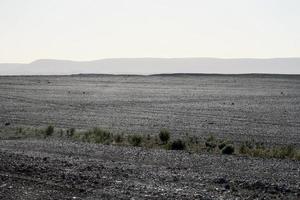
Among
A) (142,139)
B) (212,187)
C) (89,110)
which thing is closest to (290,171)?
(212,187)

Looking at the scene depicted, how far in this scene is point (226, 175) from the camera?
13.0 metres

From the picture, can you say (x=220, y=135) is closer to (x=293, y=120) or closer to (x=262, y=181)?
(x=293, y=120)

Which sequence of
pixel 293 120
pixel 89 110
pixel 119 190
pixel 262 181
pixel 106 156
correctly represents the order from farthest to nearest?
pixel 89 110 < pixel 293 120 < pixel 106 156 < pixel 262 181 < pixel 119 190

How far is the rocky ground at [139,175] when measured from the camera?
11.3 metres

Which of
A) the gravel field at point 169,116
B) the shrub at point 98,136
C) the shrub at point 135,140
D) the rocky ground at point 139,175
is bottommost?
the gravel field at point 169,116

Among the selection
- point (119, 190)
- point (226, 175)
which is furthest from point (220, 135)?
point (119, 190)

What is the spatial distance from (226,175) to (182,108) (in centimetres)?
2753

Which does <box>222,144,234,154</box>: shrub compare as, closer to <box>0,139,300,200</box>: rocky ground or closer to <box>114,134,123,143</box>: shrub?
<box>0,139,300,200</box>: rocky ground

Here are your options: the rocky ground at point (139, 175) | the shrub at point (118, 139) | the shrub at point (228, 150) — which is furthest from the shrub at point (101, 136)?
the shrub at point (228, 150)

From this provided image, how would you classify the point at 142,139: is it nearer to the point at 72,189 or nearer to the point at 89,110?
the point at 72,189

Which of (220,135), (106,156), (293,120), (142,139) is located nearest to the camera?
(106,156)

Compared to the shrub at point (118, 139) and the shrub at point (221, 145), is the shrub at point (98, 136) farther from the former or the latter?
the shrub at point (221, 145)

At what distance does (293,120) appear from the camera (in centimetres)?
Result: 3259

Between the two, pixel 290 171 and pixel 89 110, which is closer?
pixel 290 171
